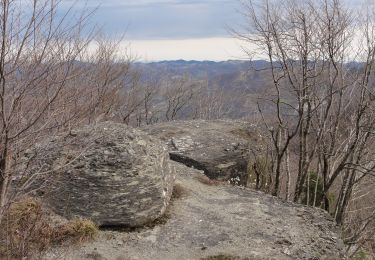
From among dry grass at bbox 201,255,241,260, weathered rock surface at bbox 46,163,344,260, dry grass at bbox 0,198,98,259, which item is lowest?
dry grass at bbox 201,255,241,260

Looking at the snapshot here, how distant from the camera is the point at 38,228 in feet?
31.2

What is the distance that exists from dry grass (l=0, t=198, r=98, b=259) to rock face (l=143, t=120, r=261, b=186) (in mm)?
8265

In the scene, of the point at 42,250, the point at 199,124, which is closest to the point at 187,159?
the point at 199,124

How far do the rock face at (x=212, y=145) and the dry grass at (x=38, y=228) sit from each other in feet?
27.1

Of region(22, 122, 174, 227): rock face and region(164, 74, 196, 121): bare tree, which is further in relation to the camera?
region(164, 74, 196, 121): bare tree

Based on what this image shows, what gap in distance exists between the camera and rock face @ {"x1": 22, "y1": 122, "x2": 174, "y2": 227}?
35.0 feet

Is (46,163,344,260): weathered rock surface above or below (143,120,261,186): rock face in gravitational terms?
below

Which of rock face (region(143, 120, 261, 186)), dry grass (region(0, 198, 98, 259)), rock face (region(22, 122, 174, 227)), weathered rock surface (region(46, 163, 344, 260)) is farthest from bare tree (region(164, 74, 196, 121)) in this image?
dry grass (region(0, 198, 98, 259))

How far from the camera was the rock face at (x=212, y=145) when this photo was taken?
1816 cm

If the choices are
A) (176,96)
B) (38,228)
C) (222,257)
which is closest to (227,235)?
(222,257)

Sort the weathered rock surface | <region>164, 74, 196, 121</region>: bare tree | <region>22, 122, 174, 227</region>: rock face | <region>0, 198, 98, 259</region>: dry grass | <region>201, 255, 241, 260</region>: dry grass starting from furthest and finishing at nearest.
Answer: <region>164, 74, 196, 121</region>: bare tree < <region>22, 122, 174, 227</region>: rock face < the weathered rock surface < <region>201, 255, 241, 260</region>: dry grass < <region>0, 198, 98, 259</region>: dry grass

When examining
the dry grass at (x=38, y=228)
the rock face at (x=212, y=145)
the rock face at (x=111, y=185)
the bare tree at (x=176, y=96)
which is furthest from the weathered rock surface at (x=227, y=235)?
the bare tree at (x=176, y=96)

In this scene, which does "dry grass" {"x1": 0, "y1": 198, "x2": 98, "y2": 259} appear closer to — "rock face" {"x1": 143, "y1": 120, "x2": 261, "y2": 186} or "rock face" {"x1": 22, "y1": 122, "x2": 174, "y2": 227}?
"rock face" {"x1": 22, "y1": 122, "x2": 174, "y2": 227}

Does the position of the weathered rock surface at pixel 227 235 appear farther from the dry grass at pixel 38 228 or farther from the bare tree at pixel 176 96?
the bare tree at pixel 176 96
